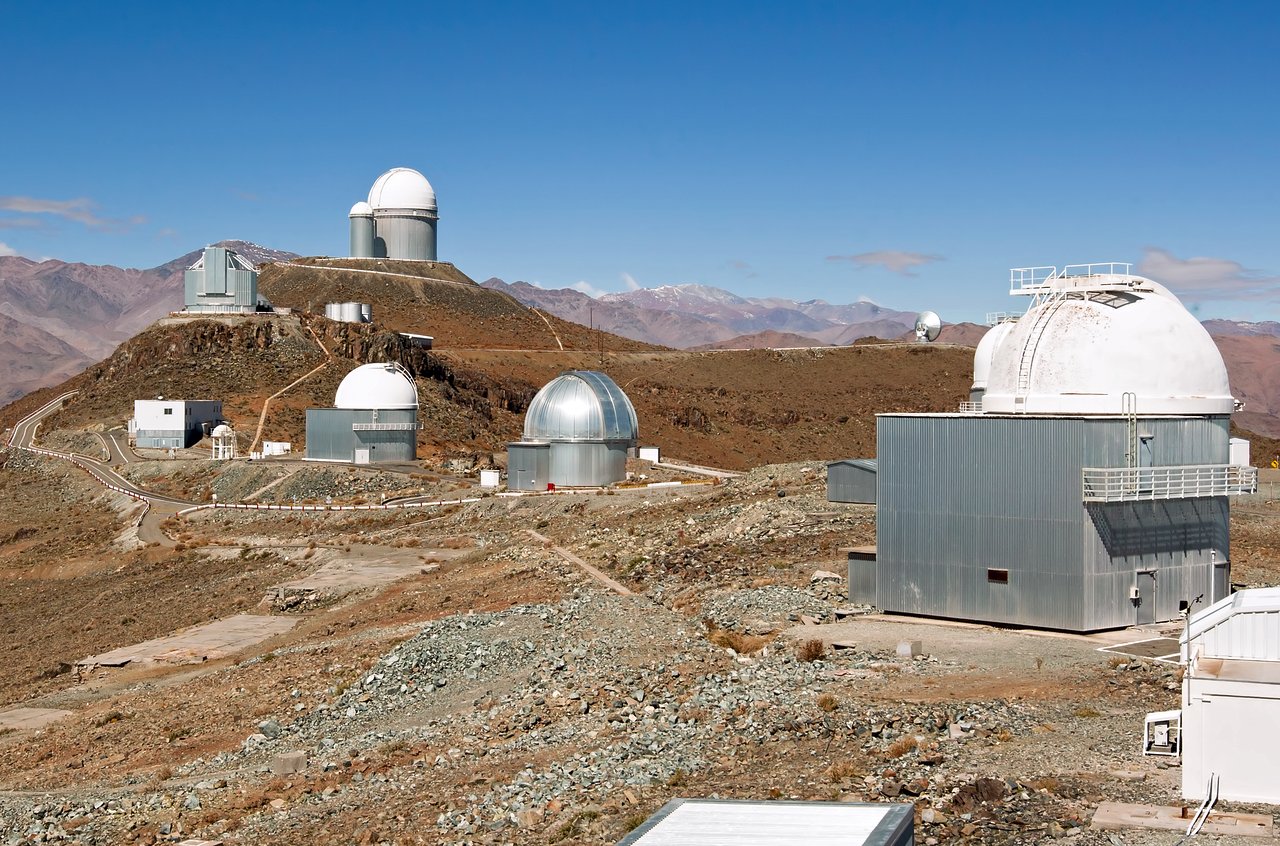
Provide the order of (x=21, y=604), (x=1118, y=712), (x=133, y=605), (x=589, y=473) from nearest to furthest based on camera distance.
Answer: (x=1118, y=712)
(x=133, y=605)
(x=21, y=604)
(x=589, y=473)

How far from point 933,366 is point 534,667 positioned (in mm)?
83826

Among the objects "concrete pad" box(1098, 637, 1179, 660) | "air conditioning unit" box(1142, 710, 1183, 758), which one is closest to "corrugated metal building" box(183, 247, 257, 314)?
"concrete pad" box(1098, 637, 1179, 660)

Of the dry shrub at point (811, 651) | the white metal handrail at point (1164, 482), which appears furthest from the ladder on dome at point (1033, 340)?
the dry shrub at point (811, 651)

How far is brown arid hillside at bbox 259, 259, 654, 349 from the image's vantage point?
99.8m

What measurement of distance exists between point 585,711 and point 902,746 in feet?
16.8

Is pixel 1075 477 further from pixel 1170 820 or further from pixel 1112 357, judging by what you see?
pixel 1170 820

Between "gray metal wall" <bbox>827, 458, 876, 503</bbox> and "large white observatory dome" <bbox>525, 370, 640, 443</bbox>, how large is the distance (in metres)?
11.4

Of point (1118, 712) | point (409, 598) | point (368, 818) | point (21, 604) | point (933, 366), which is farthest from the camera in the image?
point (933, 366)

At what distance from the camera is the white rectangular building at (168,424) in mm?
61750

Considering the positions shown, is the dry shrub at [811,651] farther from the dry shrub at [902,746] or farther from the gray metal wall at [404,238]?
the gray metal wall at [404,238]

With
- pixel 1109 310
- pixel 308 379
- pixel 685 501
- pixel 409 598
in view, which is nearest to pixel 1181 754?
pixel 1109 310

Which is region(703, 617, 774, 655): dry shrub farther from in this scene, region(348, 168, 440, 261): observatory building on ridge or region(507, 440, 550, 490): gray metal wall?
region(348, 168, 440, 261): observatory building on ridge

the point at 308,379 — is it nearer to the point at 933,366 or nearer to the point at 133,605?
the point at 133,605

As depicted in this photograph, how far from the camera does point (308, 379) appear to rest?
71438 mm
